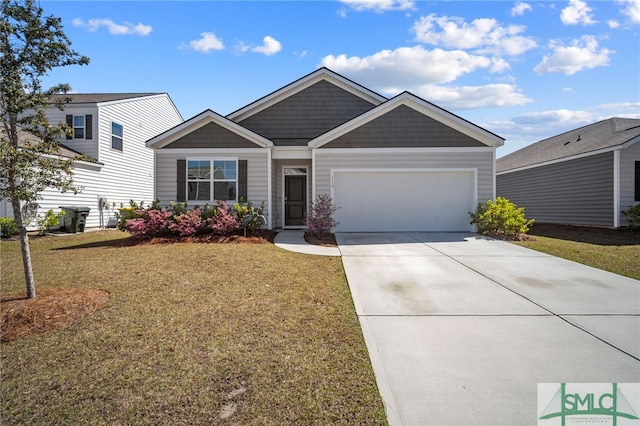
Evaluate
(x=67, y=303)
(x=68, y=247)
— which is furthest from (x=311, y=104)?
(x=67, y=303)

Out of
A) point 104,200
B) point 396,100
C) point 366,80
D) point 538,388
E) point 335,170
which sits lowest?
point 538,388

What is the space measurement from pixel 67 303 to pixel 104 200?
1375 cm

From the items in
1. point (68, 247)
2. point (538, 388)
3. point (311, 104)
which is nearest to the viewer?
point (538, 388)

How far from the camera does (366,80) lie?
16.7 meters

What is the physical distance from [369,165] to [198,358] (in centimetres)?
979

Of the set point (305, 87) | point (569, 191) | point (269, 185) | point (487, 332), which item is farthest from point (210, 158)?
point (569, 191)

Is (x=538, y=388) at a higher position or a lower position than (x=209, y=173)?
lower

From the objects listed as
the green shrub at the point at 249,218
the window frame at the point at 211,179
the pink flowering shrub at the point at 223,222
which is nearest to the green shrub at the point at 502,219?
the green shrub at the point at 249,218

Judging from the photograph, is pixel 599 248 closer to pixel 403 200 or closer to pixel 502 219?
pixel 502 219

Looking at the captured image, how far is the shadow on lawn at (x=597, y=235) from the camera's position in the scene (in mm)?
10640

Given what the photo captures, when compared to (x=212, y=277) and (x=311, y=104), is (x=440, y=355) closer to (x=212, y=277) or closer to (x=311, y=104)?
(x=212, y=277)

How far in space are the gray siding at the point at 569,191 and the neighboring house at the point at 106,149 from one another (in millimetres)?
19441

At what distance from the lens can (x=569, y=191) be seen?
15547 millimetres

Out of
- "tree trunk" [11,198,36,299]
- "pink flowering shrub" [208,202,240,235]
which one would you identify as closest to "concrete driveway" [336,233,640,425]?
"tree trunk" [11,198,36,299]
